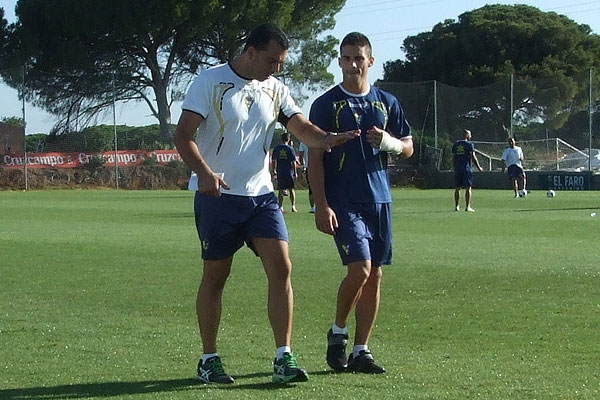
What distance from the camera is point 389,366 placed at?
6.30 meters

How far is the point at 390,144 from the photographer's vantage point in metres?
6.13

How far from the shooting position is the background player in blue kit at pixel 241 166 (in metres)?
5.85

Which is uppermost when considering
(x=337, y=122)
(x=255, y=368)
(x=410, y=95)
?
(x=410, y=95)

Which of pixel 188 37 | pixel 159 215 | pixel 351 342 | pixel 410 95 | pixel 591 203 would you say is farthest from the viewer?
pixel 188 37

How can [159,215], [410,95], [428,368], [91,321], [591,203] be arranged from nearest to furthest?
1. [428,368]
2. [91,321]
3. [159,215]
4. [591,203]
5. [410,95]

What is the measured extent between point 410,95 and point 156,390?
43444mm

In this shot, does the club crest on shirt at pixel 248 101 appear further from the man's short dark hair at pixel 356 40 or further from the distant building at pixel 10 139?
the distant building at pixel 10 139

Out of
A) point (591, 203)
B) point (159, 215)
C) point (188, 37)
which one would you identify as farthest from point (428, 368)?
point (188, 37)

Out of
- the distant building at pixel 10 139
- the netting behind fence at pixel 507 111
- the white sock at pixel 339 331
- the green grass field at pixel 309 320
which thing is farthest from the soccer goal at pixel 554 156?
the white sock at pixel 339 331

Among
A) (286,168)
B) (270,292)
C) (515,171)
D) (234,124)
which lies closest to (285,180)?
(286,168)

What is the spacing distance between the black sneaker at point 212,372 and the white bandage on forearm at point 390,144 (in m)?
1.50

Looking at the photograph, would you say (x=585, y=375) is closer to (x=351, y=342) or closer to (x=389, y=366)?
(x=389, y=366)

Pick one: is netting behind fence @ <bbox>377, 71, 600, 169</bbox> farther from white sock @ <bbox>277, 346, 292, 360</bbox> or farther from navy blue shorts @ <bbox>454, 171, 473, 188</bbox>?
white sock @ <bbox>277, 346, 292, 360</bbox>

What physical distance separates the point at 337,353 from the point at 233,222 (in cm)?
100
